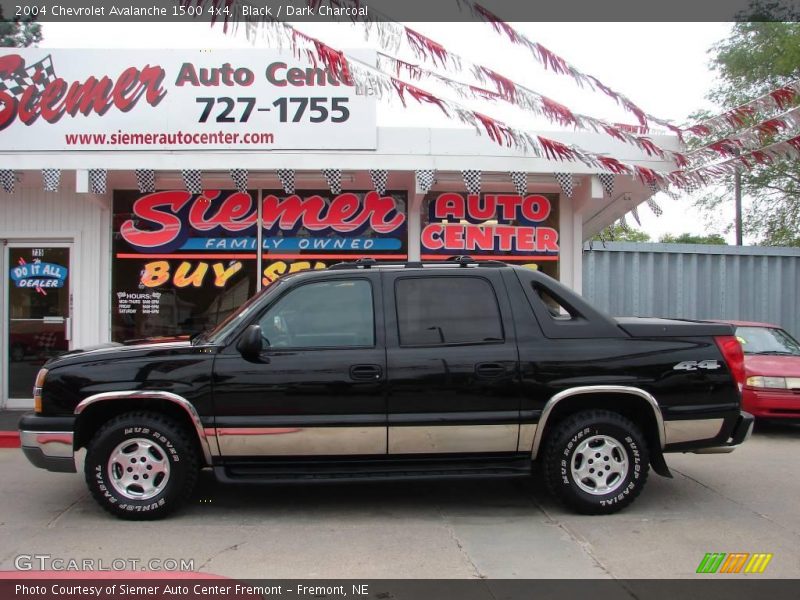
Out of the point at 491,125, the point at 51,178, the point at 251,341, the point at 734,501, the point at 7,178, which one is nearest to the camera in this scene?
the point at 251,341

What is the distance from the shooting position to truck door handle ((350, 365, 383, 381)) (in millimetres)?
4828

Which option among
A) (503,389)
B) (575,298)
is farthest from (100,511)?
(575,298)

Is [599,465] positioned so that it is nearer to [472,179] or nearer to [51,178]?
[472,179]

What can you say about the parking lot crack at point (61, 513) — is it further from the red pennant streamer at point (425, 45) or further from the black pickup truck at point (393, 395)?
the red pennant streamer at point (425, 45)

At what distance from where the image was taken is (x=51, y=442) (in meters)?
4.85

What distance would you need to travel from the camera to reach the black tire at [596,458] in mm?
4965

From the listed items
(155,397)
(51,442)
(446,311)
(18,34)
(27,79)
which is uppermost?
(18,34)

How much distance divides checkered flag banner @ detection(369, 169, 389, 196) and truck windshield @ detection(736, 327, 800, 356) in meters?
5.42

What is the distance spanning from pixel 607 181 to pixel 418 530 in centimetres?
555

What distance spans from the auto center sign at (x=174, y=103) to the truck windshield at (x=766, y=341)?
5.91m

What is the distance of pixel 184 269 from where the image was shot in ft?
30.0

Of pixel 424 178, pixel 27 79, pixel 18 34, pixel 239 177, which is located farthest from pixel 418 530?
pixel 18 34

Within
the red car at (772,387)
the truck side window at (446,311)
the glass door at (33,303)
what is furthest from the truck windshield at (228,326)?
the red car at (772,387)
